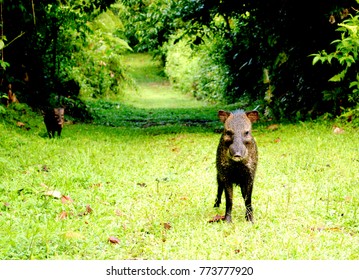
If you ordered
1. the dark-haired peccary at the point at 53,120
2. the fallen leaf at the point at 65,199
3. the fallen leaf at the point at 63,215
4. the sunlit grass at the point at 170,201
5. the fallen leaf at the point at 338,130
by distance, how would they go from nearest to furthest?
1. the sunlit grass at the point at 170,201
2. the fallen leaf at the point at 63,215
3. the fallen leaf at the point at 65,199
4. the fallen leaf at the point at 338,130
5. the dark-haired peccary at the point at 53,120

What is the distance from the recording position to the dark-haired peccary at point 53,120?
10.5m

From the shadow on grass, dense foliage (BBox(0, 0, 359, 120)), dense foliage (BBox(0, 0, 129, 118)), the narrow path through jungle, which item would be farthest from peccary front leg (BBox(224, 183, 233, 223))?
the narrow path through jungle

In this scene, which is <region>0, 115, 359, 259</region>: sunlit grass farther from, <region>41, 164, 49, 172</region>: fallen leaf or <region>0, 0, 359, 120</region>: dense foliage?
<region>0, 0, 359, 120</region>: dense foliage

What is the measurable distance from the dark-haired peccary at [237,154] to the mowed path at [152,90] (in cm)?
1908

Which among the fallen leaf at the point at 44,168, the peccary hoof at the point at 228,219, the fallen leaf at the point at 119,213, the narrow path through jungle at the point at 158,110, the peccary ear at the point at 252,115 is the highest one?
the peccary ear at the point at 252,115

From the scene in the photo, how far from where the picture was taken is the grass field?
4.27 metres

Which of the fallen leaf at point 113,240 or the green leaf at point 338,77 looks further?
the green leaf at point 338,77

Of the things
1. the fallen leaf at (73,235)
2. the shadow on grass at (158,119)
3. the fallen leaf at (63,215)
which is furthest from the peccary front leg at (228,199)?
the shadow on grass at (158,119)

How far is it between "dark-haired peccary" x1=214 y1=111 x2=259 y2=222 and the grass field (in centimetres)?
35

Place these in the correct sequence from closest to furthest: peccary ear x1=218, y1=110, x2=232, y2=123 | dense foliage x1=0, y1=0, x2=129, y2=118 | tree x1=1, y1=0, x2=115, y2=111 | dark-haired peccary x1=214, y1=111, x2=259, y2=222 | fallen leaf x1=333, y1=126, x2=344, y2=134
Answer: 1. dark-haired peccary x1=214, y1=111, x2=259, y2=222
2. peccary ear x1=218, y1=110, x2=232, y2=123
3. fallen leaf x1=333, y1=126, x2=344, y2=134
4. dense foliage x1=0, y1=0, x2=129, y2=118
5. tree x1=1, y1=0, x2=115, y2=111

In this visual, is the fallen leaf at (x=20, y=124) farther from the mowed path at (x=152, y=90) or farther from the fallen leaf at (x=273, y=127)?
the mowed path at (x=152, y=90)

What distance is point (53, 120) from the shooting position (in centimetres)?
1057

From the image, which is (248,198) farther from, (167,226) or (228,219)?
(167,226)

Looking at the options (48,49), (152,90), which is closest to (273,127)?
(48,49)
